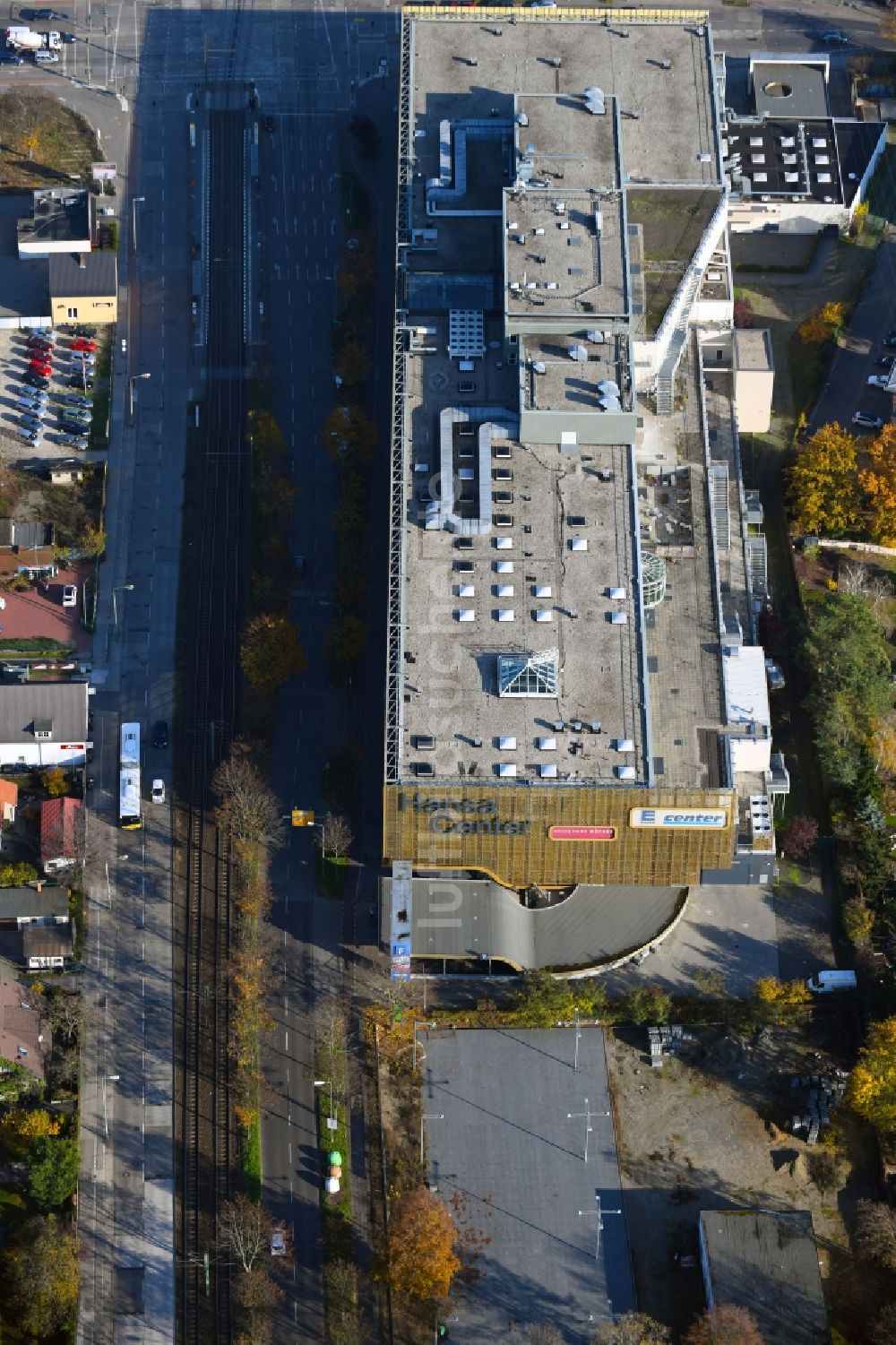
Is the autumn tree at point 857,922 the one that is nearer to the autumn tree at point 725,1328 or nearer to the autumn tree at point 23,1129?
the autumn tree at point 725,1328

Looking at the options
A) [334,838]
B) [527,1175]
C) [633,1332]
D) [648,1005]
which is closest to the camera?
[633,1332]

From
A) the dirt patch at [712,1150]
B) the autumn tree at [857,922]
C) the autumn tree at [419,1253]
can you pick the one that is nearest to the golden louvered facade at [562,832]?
the autumn tree at [857,922]

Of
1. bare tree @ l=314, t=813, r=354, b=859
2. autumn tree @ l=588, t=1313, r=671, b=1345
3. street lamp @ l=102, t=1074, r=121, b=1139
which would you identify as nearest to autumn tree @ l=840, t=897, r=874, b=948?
autumn tree @ l=588, t=1313, r=671, b=1345

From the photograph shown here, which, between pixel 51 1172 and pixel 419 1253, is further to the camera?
pixel 51 1172

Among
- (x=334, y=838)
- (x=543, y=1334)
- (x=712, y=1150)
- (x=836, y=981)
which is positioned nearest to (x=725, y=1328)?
(x=543, y=1334)

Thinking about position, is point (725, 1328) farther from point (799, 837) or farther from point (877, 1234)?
point (799, 837)

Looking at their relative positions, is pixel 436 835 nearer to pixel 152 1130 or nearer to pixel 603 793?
pixel 603 793
